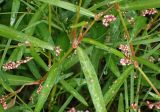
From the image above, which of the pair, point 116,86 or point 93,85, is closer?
point 93,85

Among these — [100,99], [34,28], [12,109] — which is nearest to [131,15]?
[34,28]

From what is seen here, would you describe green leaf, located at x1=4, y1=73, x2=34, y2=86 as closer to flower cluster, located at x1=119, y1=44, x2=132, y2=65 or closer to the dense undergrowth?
the dense undergrowth

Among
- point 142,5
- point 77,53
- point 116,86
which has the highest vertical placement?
point 142,5

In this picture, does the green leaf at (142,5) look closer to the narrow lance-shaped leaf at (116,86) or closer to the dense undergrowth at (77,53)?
the dense undergrowth at (77,53)

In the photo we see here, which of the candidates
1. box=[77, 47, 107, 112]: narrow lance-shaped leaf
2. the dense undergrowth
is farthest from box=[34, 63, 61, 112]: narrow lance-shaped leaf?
box=[77, 47, 107, 112]: narrow lance-shaped leaf

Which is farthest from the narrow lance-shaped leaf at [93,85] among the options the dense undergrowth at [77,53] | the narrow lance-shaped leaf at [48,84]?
the narrow lance-shaped leaf at [48,84]

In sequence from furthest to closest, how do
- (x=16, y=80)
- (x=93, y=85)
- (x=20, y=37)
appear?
1. (x=16, y=80)
2. (x=20, y=37)
3. (x=93, y=85)

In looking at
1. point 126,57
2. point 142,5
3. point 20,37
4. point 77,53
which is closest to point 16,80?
point 20,37

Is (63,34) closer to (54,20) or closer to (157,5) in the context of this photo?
(54,20)

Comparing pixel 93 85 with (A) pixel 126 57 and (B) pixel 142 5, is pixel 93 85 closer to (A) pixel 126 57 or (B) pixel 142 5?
(A) pixel 126 57
